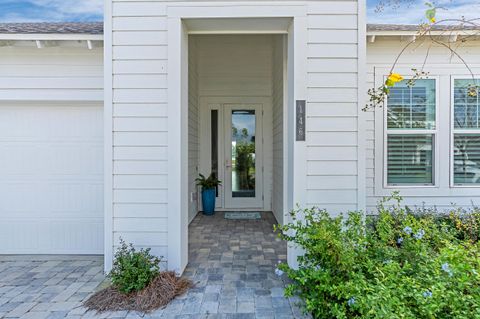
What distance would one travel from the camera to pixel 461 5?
3.19 m

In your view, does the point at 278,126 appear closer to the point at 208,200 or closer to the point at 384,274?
the point at 208,200

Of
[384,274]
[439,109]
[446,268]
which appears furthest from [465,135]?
[384,274]

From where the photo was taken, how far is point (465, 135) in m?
4.16

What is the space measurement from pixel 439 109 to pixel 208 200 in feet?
13.6

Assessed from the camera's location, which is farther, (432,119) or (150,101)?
(432,119)

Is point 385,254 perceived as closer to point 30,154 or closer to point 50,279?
point 50,279

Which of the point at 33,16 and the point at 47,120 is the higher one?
the point at 33,16

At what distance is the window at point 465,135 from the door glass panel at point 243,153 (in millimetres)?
3514

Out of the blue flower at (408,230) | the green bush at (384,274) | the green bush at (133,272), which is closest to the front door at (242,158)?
the green bush at (384,274)

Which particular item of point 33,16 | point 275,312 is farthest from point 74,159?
point 33,16

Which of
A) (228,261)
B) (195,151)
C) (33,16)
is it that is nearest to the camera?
(228,261)

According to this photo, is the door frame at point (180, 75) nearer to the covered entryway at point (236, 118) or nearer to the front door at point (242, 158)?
the covered entryway at point (236, 118)

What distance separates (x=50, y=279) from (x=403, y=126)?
4.64 metres

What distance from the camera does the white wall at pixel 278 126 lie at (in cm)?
493
